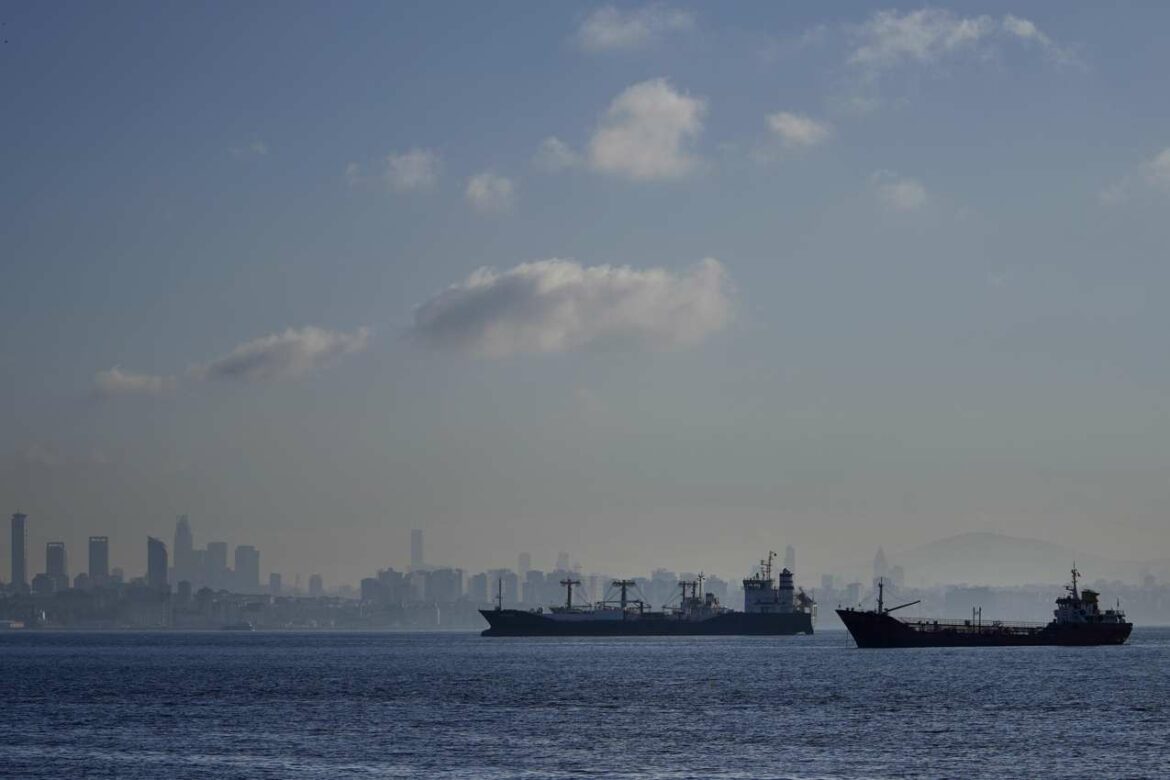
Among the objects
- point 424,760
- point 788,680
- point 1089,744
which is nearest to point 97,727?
point 424,760

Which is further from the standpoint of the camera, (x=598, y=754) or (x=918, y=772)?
(x=598, y=754)

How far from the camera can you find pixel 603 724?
95.9 metres

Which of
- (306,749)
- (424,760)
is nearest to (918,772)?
(424,760)

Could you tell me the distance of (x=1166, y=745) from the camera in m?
82.7

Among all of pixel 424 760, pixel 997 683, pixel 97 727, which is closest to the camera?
pixel 424 760

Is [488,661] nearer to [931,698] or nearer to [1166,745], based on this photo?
[931,698]

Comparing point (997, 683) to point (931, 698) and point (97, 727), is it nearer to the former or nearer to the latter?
point (931, 698)

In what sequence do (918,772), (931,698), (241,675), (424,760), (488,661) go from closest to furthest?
(918,772), (424,760), (931,698), (241,675), (488,661)

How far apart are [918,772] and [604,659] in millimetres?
127683

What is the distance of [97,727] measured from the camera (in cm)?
9688

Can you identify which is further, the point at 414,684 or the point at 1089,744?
the point at 414,684

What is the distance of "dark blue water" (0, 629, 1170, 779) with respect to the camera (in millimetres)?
74812

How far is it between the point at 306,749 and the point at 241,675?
85456 millimetres

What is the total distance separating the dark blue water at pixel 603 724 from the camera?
7481 cm
